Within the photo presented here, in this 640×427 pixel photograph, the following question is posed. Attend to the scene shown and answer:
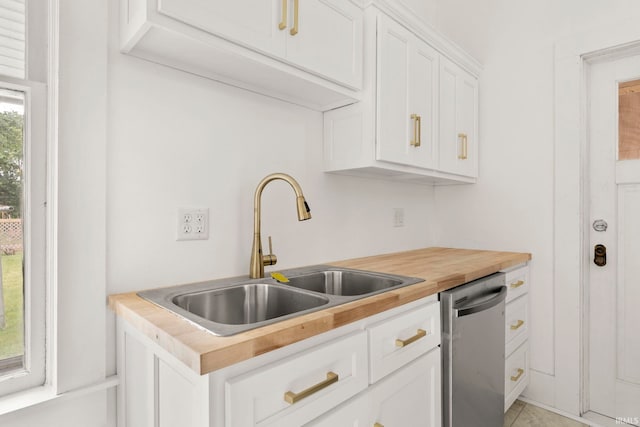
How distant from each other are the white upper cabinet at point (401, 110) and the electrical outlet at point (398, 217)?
27 cm

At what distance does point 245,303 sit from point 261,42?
896 mm

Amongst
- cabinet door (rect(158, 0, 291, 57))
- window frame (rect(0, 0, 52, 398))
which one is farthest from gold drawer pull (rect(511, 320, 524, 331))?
window frame (rect(0, 0, 52, 398))

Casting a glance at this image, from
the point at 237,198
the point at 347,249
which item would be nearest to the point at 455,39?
the point at 347,249

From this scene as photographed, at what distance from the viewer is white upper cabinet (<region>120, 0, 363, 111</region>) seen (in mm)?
1023

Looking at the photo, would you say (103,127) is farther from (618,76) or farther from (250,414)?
(618,76)

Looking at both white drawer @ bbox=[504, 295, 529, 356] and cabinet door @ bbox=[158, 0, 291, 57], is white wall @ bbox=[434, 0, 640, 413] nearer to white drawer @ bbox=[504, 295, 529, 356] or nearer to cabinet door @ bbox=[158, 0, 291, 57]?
white drawer @ bbox=[504, 295, 529, 356]

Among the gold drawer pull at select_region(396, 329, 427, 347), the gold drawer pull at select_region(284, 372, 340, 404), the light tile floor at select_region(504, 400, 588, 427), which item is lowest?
the light tile floor at select_region(504, 400, 588, 427)

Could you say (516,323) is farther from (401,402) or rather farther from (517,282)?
(401,402)

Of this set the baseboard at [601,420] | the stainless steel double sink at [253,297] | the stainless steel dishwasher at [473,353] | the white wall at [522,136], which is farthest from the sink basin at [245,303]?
the baseboard at [601,420]

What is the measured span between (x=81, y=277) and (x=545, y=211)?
7.59 ft

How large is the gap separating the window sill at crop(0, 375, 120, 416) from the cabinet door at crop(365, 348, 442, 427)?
0.82m

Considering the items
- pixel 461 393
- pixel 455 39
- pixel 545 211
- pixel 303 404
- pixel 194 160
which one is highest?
pixel 455 39

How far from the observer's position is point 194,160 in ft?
4.29

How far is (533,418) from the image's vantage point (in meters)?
1.97
